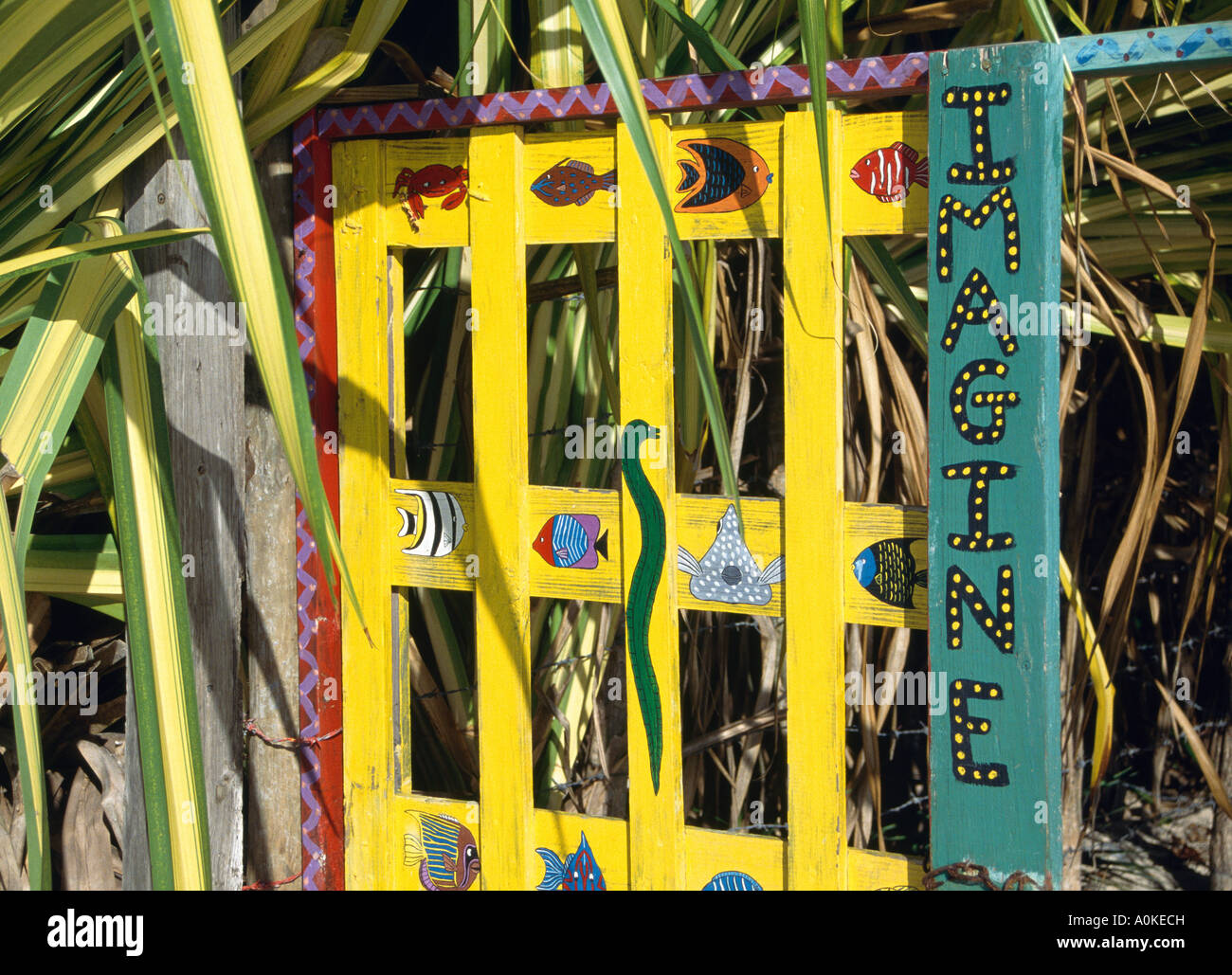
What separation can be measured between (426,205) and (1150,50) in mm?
874

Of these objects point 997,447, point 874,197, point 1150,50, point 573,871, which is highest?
point 1150,50

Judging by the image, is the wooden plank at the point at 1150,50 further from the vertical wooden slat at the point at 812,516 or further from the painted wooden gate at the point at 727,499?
the vertical wooden slat at the point at 812,516

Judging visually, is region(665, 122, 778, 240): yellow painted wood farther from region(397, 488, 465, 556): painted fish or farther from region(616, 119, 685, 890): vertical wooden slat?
region(397, 488, 465, 556): painted fish

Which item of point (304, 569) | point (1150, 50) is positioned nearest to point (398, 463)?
point (304, 569)

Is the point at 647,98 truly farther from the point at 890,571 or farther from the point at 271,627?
the point at 271,627

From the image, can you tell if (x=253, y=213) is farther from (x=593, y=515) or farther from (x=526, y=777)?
(x=526, y=777)

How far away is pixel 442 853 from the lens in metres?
1.58

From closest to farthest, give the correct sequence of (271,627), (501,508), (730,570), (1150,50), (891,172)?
(1150,50)
(891,172)
(730,570)
(501,508)
(271,627)

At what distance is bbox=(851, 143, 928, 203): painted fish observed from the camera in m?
1.28

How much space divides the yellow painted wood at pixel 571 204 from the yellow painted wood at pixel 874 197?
0.92 ft

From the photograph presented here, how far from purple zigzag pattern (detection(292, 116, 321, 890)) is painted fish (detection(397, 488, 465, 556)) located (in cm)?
14

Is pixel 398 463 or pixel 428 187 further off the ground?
pixel 428 187

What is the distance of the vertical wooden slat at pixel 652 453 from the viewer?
1396mm

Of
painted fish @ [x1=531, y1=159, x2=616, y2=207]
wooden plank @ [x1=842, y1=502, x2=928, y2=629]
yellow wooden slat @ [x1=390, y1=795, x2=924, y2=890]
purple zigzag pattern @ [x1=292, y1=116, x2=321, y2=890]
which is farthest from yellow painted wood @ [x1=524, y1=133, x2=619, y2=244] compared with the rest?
yellow wooden slat @ [x1=390, y1=795, x2=924, y2=890]
